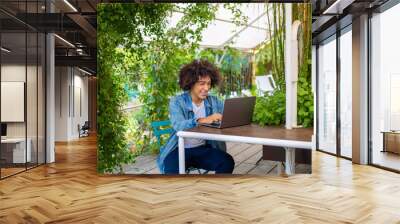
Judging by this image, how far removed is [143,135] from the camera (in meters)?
5.33

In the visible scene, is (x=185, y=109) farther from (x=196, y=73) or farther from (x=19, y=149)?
(x=19, y=149)

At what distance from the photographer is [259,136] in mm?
5195

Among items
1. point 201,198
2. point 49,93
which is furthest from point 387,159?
point 49,93

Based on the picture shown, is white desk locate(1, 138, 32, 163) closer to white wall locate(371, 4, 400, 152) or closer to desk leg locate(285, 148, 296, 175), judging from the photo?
desk leg locate(285, 148, 296, 175)

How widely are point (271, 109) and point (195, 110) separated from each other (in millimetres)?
968

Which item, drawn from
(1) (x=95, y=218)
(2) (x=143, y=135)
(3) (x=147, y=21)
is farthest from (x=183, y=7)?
(1) (x=95, y=218)

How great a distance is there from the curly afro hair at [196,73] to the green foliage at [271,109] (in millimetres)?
619

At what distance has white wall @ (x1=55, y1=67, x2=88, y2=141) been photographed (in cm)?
1374

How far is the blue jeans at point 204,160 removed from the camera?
530 cm

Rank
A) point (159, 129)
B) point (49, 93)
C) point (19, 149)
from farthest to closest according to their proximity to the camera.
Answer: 1. point (49, 93)
2. point (19, 149)
3. point (159, 129)

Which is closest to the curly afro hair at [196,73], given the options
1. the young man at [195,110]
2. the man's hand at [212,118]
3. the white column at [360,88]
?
the young man at [195,110]

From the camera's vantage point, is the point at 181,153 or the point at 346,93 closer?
the point at 181,153

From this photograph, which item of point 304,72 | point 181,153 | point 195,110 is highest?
point 304,72

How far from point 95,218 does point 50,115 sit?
439 cm
